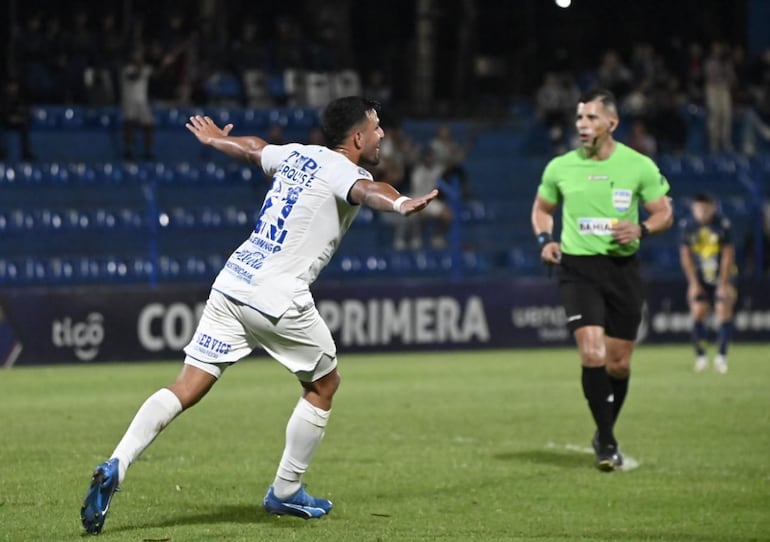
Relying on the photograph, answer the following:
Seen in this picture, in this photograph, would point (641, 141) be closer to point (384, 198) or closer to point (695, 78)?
point (695, 78)

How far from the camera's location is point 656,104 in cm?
2912

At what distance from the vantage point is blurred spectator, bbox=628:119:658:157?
89.8 feet

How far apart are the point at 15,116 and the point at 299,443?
57.3ft

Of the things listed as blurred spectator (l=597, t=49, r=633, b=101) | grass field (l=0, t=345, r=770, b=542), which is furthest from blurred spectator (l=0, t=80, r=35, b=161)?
blurred spectator (l=597, t=49, r=633, b=101)

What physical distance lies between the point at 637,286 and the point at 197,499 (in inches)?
148

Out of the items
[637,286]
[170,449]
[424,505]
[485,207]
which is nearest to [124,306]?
[485,207]

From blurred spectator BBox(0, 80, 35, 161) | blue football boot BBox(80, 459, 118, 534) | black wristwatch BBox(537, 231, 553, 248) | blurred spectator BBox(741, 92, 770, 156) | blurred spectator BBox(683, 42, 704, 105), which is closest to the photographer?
blue football boot BBox(80, 459, 118, 534)

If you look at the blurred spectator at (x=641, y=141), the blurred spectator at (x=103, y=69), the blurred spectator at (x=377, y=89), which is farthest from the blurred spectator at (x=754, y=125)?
the blurred spectator at (x=103, y=69)

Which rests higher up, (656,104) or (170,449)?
(656,104)

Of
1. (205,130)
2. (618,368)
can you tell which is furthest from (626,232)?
(205,130)

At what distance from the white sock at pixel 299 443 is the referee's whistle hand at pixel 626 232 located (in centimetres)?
322

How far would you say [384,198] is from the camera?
7.18 m

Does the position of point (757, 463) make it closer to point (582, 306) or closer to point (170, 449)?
point (582, 306)

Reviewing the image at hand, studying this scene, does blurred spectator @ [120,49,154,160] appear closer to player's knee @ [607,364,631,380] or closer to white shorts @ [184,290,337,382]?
player's knee @ [607,364,631,380]
